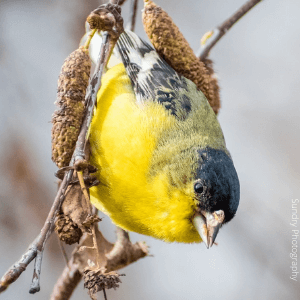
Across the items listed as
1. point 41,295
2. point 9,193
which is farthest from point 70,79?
point 41,295

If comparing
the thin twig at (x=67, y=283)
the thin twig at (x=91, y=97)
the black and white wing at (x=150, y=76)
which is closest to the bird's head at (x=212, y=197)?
the black and white wing at (x=150, y=76)

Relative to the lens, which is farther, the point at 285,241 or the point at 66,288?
the point at 285,241

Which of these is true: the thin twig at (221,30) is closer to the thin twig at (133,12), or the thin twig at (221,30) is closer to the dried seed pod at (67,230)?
the thin twig at (133,12)

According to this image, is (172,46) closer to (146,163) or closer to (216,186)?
(146,163)

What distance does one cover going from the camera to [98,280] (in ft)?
4.95

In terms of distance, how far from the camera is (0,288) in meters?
1.26

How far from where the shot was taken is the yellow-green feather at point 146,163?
1.93 meters

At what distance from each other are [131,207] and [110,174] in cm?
19

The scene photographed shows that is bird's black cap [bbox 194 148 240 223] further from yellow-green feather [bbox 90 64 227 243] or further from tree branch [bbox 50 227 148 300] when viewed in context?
tree branch [bbox 50 227 148 300]

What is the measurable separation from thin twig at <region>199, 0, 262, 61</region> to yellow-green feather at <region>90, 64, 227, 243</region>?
0.74 meters

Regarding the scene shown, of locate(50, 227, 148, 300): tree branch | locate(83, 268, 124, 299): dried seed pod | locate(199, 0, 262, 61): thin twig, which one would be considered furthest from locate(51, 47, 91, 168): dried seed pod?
locate(199, 0, 262, 61): thin twig

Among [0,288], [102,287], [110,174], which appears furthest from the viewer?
[110,174]

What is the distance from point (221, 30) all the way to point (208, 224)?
4.60ft

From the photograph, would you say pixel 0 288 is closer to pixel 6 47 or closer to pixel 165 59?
pixel 165 59
